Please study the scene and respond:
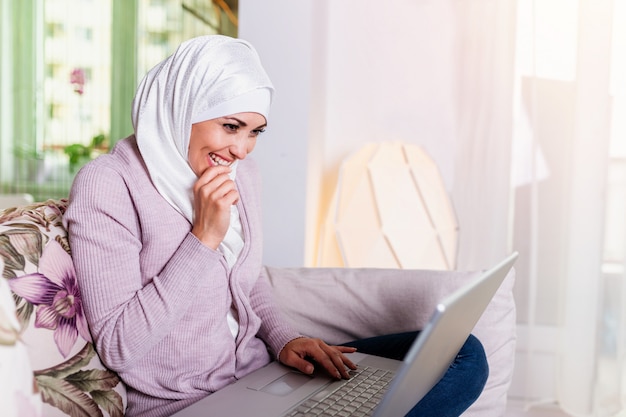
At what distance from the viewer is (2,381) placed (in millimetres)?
720

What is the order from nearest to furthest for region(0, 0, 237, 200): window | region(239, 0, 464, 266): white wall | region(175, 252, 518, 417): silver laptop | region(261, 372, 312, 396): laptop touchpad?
region(175, 252, 518, 417): silver laptop → region(261, 372, 312, 396): laptop touchpad → region(239, 0, 464, 266): white wall → region(0, 0, 237, 200): window

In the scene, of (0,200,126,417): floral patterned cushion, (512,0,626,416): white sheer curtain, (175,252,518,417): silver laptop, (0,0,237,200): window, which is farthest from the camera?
(0,0,237,200): window

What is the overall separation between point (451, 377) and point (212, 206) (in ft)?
1.73

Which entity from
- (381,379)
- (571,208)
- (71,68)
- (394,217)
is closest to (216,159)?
(381,379)

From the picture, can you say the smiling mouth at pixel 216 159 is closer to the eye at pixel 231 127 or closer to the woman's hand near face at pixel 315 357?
the eye at pixel 231 127

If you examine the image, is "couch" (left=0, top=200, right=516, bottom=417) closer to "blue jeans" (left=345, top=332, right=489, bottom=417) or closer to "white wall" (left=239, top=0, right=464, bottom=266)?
"blue jeans" (left=345, top=332, right=489, bottom=417)

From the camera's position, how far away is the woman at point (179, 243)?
1.08 metres

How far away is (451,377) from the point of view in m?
1.16

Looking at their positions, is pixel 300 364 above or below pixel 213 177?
below

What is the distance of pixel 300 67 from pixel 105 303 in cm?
131

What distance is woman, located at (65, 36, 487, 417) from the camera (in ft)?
3.54

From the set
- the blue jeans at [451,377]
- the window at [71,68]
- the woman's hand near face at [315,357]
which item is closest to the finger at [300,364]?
the woman's hand near face at [315,357]

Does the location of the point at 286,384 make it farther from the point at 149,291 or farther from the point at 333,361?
the point at 149,291

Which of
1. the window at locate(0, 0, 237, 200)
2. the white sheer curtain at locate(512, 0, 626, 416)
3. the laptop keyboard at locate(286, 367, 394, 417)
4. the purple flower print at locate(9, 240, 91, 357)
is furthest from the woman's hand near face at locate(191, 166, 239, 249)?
the window at locate(0, 0, 237, 200)
